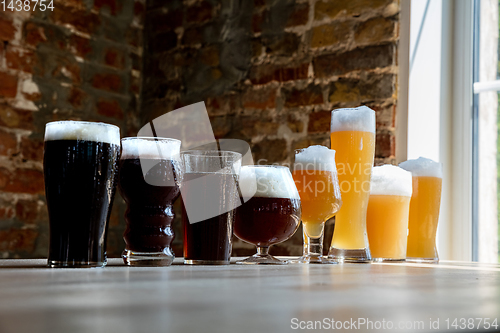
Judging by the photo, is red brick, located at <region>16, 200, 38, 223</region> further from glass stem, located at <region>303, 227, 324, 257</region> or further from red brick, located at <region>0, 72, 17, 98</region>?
glass stem, located at <region>303, 227, 324, 257</region>

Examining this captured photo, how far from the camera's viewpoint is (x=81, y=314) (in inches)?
11.5

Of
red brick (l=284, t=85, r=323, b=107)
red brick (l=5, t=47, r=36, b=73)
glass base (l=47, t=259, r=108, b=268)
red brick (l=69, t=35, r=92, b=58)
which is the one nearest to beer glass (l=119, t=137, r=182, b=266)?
glass base (l=47, t=259, r=108, b=268)

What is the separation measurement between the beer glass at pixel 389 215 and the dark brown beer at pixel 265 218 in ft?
1.16

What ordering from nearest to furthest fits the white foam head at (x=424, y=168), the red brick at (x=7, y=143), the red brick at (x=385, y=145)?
the white foam head at (x=424, y=168)
the red brick at (x=385, y=145)
the red brick at (x=7, y=143)

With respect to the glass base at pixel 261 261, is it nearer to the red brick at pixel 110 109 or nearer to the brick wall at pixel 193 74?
the brick wall at pixel 193 74

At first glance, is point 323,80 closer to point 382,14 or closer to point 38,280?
point 382,14

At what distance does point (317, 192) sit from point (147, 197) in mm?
408

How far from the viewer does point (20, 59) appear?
222cm

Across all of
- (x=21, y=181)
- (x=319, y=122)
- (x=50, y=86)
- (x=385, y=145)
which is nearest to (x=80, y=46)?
(x=50, y=86)

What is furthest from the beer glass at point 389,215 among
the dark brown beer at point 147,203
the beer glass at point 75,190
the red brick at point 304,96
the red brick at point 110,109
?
the red brick at point 110,109

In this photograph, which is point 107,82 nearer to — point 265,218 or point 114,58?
point 114,58

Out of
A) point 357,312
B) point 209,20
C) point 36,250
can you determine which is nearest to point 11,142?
point 36,250

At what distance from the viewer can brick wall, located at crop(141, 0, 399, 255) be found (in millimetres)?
1979

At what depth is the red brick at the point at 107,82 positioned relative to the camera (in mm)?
2507
